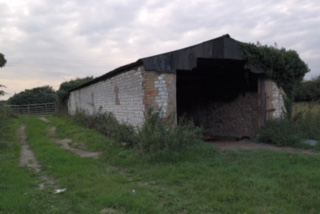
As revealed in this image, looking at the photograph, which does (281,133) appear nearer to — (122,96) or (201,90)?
(122,96)

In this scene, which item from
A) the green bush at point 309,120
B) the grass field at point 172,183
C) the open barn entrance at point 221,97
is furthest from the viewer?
the open barn entrance at point 221,97

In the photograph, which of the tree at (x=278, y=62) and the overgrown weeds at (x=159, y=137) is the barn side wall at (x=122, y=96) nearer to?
the overgrown weeds at (x=159, y=137)

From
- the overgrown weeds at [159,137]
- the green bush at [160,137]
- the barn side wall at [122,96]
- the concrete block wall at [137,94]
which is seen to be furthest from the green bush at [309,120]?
the barn side wall at [122,96]

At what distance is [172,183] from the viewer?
5801 millimetres

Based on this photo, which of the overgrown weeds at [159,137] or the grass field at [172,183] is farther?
the overgrown weeds at [159,137]

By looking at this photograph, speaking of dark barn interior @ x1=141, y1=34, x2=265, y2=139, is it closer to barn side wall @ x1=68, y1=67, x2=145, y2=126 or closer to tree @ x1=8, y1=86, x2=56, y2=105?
barn side wall @ x1=68, y1=67, x2=145, y2=126

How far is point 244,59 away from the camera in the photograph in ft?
35.5

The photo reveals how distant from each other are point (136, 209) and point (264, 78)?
28.1 feet

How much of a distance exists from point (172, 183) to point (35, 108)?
1556 inches

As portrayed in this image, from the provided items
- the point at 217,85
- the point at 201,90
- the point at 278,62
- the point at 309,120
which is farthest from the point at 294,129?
the point at 201,90

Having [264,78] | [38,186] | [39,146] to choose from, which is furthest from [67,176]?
[264,78]

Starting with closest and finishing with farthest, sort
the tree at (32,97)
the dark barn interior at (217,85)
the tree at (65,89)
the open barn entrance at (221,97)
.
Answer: the dark barn interior at (217,85) → the open barn entrance at (221,97) → the tree at (65,89) → the tree at (32,97)

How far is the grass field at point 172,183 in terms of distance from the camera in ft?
15.1

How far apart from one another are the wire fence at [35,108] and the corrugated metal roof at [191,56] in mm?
32907
